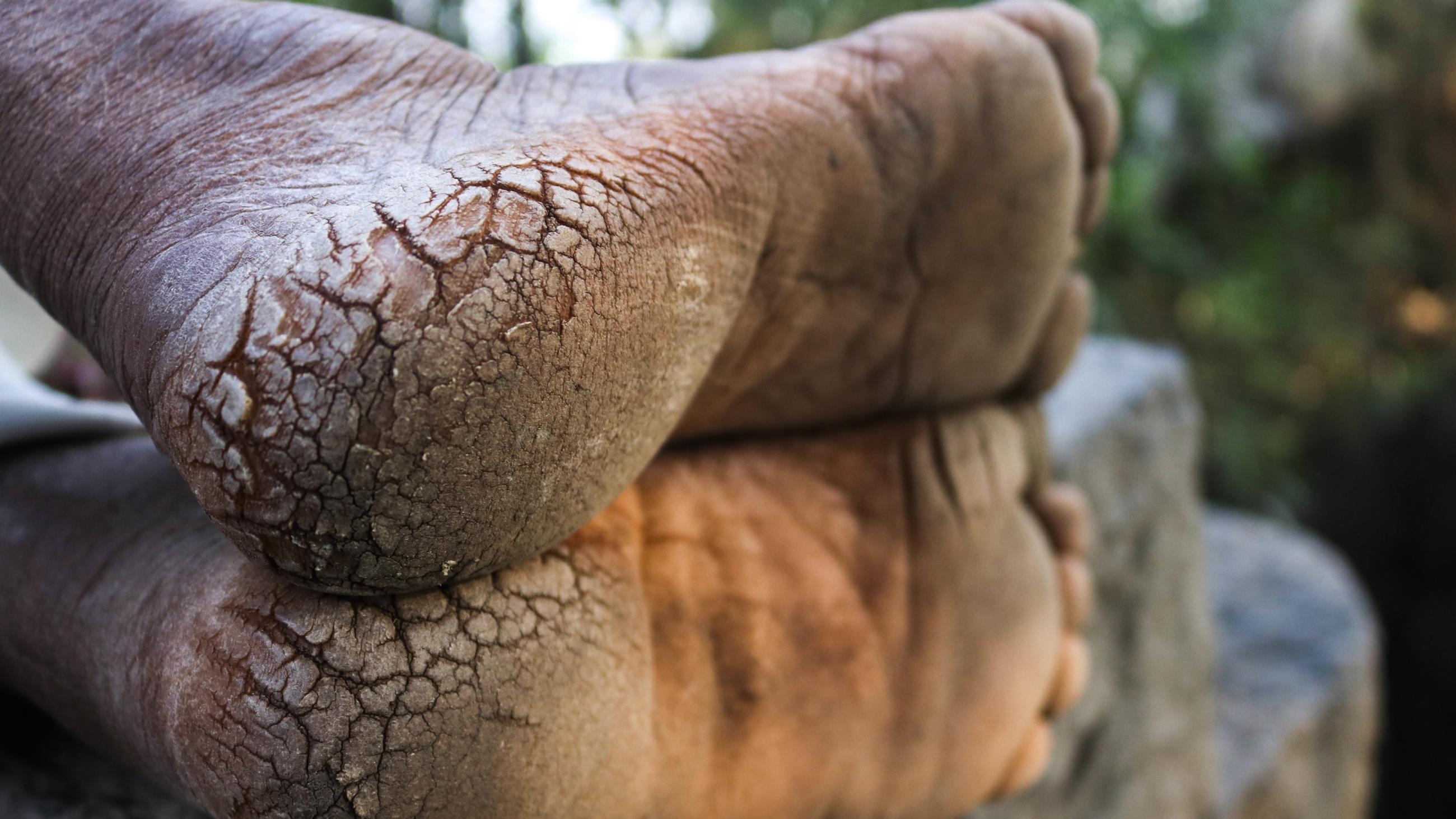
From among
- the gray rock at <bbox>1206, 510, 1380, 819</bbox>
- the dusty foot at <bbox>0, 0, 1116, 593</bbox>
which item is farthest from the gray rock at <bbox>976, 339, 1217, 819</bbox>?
the dusty foot at <bbox>0, 0, 1116, 593</bbox>

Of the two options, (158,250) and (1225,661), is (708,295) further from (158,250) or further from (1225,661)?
(1225,661)

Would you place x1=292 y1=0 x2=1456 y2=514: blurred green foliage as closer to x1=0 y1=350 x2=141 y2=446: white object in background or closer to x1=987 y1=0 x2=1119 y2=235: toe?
x1=987 y1=0 x2=1119 y2=235: toe

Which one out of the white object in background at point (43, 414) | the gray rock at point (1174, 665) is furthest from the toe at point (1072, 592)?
the white object in background at point (43, 414)

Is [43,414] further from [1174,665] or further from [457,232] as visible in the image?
[1174,665]

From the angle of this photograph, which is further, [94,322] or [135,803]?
[135,803]

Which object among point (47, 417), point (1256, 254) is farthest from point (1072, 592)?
point (1256, 254)

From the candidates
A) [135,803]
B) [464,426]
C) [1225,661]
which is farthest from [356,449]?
[1225,661]

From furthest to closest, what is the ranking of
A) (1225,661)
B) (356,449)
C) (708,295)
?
(1225,661)
(708,295)
(356,449)
